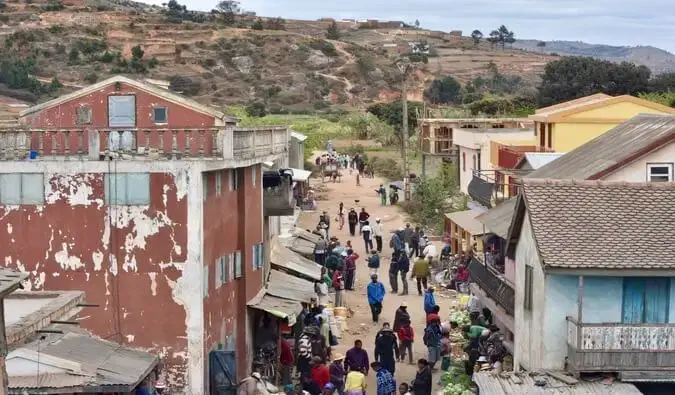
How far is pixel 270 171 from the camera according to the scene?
25.9 meters

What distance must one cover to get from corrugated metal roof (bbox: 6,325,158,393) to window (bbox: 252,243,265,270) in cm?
674

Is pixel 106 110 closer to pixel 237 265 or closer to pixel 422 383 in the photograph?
pixel 237 265

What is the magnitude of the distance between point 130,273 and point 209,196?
6.37 feet

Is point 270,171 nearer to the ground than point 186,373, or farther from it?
farther from it

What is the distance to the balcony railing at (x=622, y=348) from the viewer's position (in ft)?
53.3

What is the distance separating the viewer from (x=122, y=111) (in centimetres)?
2603

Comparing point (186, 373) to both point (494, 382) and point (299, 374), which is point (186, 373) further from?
point (494, 382)

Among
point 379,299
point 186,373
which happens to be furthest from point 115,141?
point 379,299

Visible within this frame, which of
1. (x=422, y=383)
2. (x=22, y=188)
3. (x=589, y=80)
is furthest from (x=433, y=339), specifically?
(x=589, y=80)

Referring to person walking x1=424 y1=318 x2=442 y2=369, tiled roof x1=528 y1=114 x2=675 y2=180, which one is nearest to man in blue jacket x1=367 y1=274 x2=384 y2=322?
person walking x1=424 y1=318 x2=442 y2=369

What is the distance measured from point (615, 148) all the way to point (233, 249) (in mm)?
7590

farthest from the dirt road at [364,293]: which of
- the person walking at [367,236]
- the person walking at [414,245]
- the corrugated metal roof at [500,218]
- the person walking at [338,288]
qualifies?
the corrugated metal roof at [500,218]

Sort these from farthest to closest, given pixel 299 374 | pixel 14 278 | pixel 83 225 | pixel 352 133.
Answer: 1. pixel 352 133
2. pixel 299 374
3. pixel 83 225
4. pixel 14 278

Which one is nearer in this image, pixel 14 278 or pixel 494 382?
pixel 14 278
